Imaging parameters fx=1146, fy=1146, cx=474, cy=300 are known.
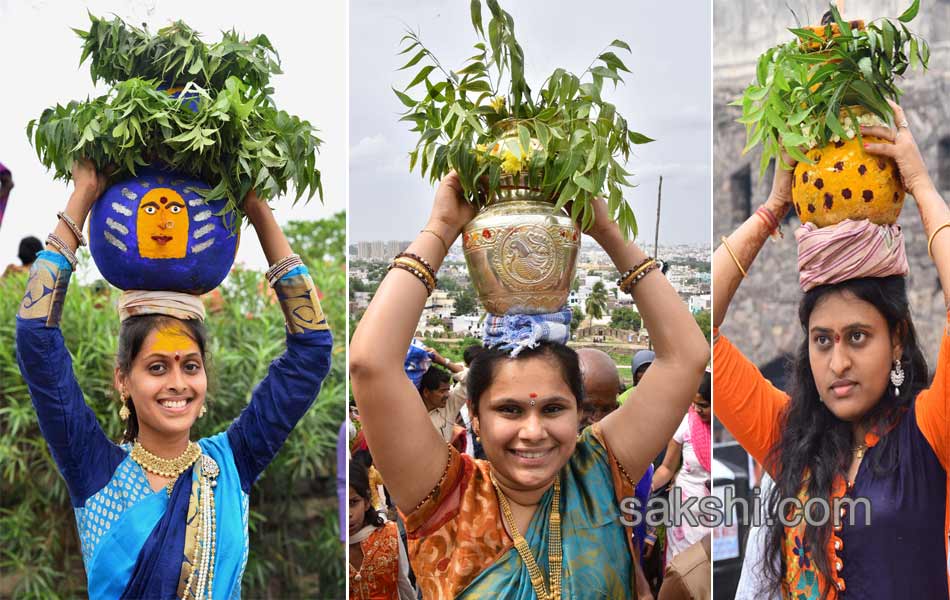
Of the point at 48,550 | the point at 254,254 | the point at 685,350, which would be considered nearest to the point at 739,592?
the point at 685,350

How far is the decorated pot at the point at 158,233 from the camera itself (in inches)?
132

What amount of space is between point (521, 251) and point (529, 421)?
1.51 ft

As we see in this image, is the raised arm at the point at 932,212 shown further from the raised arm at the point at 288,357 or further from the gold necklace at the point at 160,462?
the gold necklace at the point at 160,462

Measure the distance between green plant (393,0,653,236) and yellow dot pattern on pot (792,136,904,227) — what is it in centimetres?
57

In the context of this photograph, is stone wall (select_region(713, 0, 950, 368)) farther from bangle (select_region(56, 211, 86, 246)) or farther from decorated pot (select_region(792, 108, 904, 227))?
bangle (select_region(56, 211, 86, 246))

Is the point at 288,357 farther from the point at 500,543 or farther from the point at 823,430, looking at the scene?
the point at 823,430

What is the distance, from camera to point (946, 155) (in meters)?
4.10

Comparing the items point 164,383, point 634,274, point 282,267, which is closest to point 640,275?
point 634,274

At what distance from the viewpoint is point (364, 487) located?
4016 millimetres

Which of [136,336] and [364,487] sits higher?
[136,336]

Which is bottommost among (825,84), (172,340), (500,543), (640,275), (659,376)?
(500,543)

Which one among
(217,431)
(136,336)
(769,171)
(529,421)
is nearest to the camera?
(529,421)

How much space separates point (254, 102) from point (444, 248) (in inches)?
32.1

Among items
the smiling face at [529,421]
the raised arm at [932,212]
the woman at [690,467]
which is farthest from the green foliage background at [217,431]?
the raised arm at [932,212]
